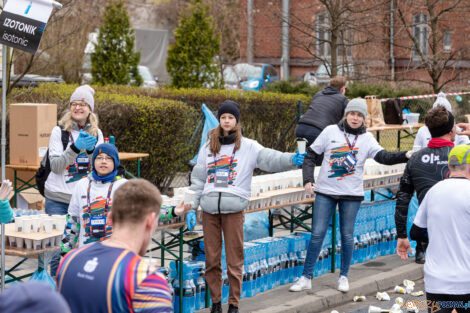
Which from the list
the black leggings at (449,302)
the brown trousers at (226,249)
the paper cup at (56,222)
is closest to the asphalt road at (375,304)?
the brown trousers at (226,249)

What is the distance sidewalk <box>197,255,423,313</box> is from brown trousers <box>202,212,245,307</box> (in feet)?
1.54

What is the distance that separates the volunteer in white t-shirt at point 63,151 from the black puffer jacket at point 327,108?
12.8ft

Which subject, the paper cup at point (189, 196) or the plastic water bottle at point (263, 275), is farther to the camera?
the plastic water bottle at point (263, 275)

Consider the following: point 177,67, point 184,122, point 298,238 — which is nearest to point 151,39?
point 177,67

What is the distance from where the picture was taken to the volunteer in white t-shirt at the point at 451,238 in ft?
15.3

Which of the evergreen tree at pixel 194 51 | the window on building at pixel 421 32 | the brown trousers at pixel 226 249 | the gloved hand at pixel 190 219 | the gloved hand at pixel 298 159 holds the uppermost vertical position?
the window on building at pixel 421 32

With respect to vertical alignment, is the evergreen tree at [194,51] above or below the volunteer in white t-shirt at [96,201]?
above

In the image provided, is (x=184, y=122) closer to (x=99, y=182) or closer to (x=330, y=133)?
(x=330, y=133)

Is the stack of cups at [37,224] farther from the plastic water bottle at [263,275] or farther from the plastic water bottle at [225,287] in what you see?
the plastic water bottle at [263,275]

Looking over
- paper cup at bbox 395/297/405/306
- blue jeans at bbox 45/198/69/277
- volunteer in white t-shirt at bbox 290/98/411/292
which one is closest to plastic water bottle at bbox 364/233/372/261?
volunteer in white t-shirt at bbox 290/98/411/292

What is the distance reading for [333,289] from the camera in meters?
8.18

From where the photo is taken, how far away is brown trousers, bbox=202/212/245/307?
6809 mm

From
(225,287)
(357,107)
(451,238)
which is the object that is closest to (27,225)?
(225,287)

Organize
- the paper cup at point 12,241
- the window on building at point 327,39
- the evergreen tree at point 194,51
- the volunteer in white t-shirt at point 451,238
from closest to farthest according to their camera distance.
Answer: the volunteer in white t-shirt at point 451,238 < the paper cup at point 12,241 < the window on building at point 327,39 < the evergreen tree at point 194,51
